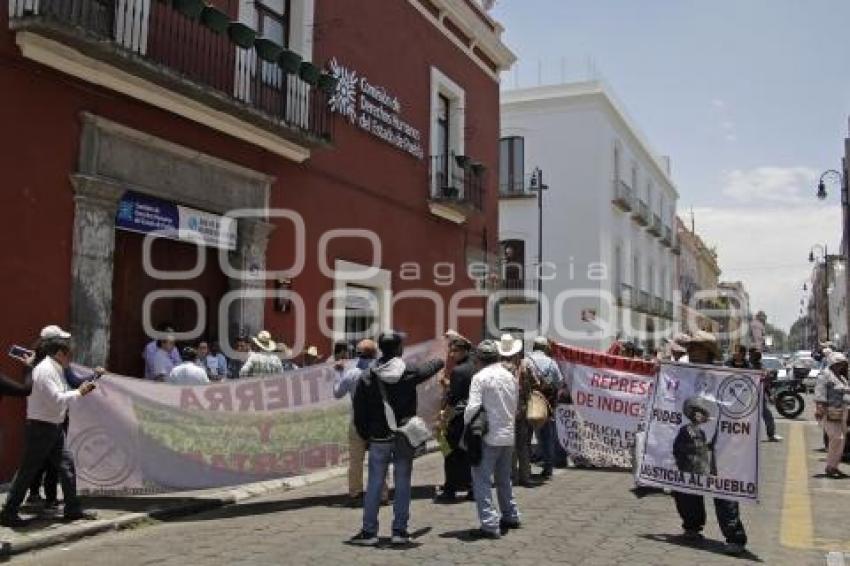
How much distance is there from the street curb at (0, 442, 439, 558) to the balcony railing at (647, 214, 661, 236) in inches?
1195

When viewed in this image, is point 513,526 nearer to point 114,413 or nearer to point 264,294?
point 114,413

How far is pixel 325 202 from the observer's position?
1316 cm

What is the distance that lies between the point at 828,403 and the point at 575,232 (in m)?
19.5

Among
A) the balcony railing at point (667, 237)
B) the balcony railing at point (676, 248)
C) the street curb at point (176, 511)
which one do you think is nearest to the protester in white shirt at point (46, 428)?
the street curb at point (176, 511)

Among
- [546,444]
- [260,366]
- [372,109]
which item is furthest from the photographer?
[372,109]

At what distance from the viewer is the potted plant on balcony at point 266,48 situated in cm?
1104

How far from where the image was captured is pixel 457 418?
8555mm

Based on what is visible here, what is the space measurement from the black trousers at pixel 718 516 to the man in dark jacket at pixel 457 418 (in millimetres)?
2308

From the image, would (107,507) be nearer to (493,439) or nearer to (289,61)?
(493,439)

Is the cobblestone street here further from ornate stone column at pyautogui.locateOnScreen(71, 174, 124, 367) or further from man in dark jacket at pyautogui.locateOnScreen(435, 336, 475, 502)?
ornate stone column at pyautogui.locateOnScreen(71, 174, 124, 367)

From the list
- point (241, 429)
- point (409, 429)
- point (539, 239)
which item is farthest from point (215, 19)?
point (539, 239)

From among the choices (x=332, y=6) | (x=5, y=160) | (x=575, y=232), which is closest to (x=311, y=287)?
(x=332, y=6)

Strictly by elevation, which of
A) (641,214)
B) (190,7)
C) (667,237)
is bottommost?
(190,7)

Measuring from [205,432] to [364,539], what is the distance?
234cm
